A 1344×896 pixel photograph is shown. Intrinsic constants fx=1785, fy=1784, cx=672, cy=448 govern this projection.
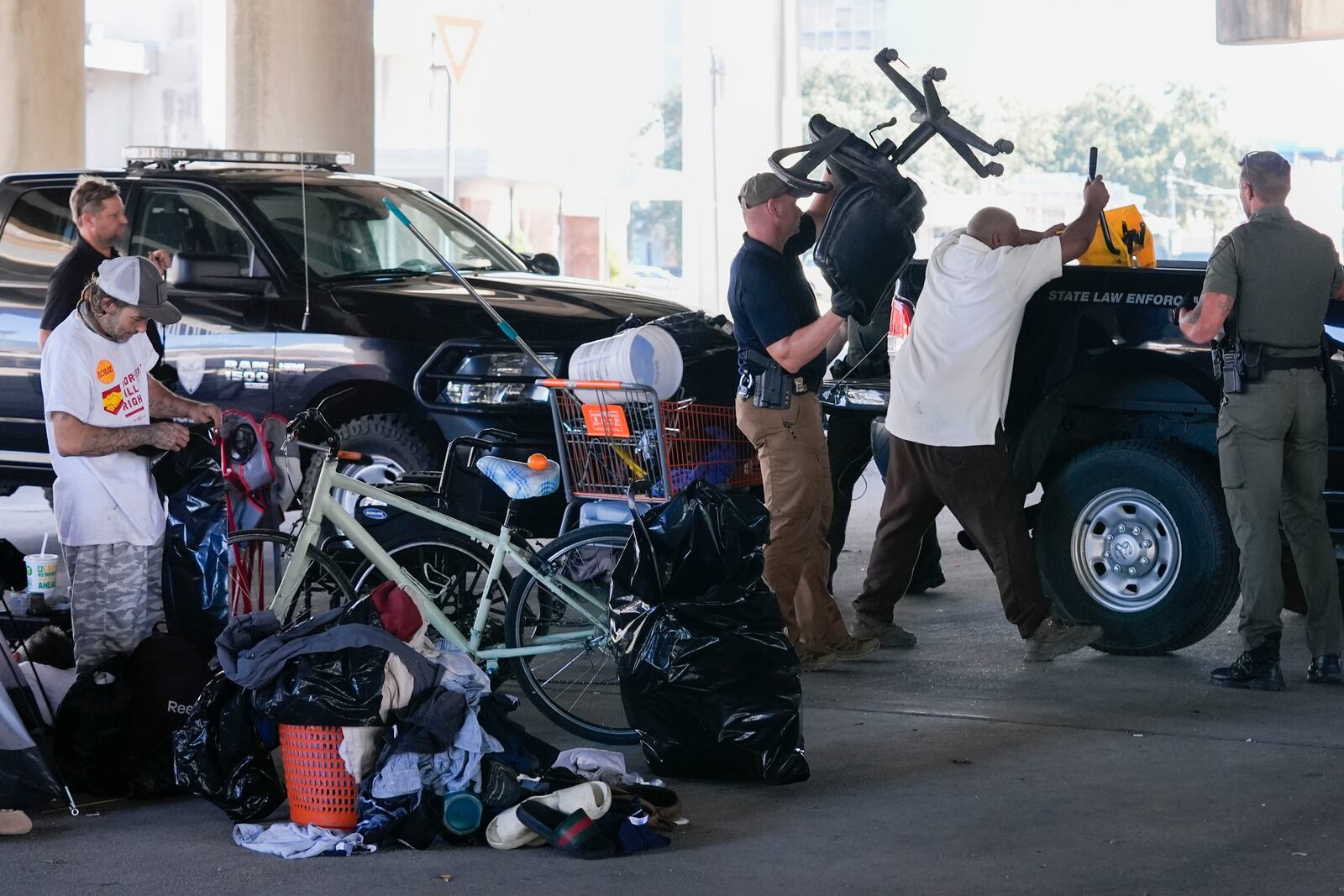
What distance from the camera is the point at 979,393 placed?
7.26 metres

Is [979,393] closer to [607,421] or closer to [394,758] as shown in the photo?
[607,421]

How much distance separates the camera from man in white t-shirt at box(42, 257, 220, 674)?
6.14 metres

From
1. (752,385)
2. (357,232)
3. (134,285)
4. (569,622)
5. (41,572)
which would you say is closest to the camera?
(134,285)

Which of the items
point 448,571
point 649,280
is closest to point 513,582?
point 448,571

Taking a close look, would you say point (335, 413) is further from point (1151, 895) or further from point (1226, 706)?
point (1151, 895)

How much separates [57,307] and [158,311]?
212cm

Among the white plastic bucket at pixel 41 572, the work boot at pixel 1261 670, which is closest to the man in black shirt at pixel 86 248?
the white plastic bucket at pixel 41 572

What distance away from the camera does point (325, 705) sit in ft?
17.2

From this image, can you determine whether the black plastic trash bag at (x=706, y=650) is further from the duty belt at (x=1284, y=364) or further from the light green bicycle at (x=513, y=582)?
the duty belt at (x=1284, y=364)

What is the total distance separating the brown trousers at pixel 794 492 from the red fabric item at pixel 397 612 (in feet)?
5.72

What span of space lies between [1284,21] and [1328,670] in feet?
48.6

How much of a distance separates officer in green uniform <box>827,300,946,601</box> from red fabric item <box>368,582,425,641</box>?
3097mm

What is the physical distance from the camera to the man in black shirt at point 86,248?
8086 mm

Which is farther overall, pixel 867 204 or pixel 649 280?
pixel 649 280
